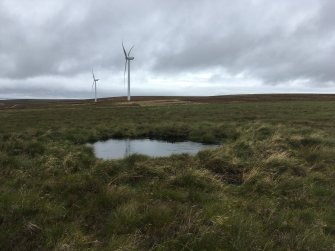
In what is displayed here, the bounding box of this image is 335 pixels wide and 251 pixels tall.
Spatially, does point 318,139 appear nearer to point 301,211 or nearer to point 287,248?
point 301,211

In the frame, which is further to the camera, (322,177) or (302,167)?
(302,167)

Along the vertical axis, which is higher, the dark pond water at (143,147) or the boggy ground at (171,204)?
the boggy ground at (171,204)

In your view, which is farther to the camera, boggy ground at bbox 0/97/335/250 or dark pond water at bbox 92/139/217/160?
dark pond water at bbox 92/139/217/160

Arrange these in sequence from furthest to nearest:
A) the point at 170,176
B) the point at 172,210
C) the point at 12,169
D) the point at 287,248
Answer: the point at 12,169 < the point at 170,176 < the point at 172,210 < the point at 287,248

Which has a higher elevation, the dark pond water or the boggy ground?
the boggy ground

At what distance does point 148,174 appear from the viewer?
12.0 m

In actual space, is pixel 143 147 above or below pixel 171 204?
below

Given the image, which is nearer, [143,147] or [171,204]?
[171,204]

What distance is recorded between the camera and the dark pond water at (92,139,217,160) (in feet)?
68.9

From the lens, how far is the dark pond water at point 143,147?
827 inches

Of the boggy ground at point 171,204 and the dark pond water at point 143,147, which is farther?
the dark pond water at point 143,147

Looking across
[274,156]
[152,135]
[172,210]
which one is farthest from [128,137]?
[172,210]

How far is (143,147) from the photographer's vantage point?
23.3m

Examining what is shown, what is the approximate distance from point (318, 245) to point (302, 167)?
6.75m
